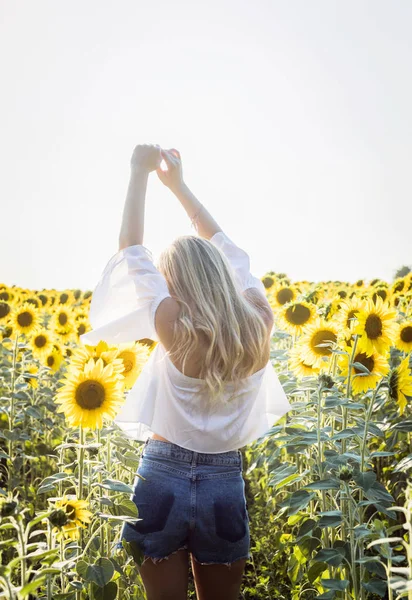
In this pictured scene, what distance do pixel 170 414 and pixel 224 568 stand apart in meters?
0.69

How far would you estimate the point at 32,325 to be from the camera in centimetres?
712

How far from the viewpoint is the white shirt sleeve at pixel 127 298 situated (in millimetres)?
2566

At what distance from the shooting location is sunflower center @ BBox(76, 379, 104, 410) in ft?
9.27

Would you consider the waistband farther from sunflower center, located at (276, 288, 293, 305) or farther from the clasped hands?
sunflower center, located at (276, 288, 293, 305)

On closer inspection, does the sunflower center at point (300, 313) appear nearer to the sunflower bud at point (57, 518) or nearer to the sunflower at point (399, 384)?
the sunflower at point (399, 384)

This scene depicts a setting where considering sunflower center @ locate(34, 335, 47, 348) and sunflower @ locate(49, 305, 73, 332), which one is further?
sunflower @ locate(49, 305, 73, 332)

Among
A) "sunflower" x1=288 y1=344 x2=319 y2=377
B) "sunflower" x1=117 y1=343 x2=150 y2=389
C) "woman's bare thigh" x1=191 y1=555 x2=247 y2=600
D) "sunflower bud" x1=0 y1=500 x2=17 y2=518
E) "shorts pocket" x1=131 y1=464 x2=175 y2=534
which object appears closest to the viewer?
"sunflower bud" x1=0 y1=500 x2=17 y2=518

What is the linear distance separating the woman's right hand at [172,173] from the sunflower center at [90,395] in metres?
1.10

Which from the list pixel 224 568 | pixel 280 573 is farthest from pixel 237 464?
pixel 280 573

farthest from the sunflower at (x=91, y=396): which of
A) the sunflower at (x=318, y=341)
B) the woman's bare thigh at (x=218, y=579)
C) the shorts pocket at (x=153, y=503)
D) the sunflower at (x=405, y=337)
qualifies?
the sunflower at (x=405, y=337)

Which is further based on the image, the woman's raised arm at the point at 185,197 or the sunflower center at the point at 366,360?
the sunflower center at the point at 366,360

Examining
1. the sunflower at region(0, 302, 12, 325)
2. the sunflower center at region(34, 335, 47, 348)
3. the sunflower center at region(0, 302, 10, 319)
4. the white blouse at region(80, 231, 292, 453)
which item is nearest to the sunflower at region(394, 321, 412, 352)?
the white blouse at region(80, 231, 292, 453)

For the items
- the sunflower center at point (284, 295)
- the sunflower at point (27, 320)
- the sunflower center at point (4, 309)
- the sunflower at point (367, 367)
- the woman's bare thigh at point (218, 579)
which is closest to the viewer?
the woman's bare thigh at point (218, 579)

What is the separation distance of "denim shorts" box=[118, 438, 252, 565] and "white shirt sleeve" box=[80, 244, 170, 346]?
477 mm
